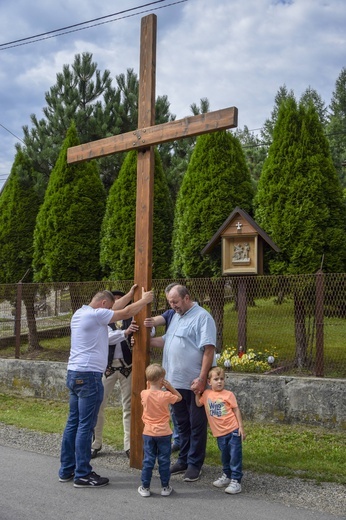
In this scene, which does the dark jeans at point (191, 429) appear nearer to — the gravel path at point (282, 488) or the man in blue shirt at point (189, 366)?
the man in blue shirt at point (189, 366)

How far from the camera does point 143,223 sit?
5930 mm

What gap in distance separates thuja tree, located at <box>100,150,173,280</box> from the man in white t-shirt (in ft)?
21.2

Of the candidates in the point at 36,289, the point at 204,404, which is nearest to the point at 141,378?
the point at 204,404

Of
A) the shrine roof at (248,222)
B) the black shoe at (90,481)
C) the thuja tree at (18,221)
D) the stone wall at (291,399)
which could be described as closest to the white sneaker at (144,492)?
the black shoe at (90,481)

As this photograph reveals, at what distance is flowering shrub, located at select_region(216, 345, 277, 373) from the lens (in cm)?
895

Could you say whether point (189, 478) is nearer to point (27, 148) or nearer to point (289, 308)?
point (289, 308)

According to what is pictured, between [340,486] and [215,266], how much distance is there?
5.81 meters

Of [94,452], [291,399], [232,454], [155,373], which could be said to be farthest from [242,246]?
[232,454]

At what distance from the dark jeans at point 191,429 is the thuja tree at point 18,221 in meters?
9.08

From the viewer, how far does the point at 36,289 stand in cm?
1131

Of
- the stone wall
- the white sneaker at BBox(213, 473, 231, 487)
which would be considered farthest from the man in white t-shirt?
the stone wall

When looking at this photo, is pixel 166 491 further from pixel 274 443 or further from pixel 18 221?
pixel 18 221

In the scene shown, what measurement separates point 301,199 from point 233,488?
20.6 feet

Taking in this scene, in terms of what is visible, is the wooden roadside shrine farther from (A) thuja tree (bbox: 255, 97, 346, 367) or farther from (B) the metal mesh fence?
(A) thuja tree (bbox: 255, 97, 346, 367)
